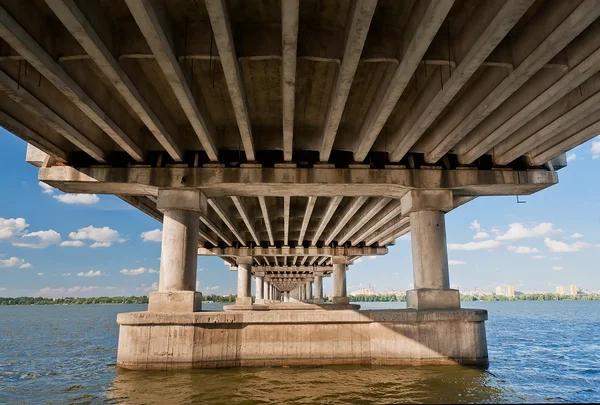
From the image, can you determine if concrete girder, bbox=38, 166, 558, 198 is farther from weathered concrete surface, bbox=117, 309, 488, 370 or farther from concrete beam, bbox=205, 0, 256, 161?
weathered concrete surface, bbox=117, 309, 488, 370

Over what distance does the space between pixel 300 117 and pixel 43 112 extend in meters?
7.21

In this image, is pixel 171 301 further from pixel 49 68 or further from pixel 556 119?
pixel 556 119

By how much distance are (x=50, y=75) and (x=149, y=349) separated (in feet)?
27.0

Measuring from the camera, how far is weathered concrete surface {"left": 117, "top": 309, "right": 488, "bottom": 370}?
42.6ft

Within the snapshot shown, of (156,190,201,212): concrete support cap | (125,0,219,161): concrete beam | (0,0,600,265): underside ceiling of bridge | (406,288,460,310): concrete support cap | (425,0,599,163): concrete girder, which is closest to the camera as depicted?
(125,0,219,161): concrete beam

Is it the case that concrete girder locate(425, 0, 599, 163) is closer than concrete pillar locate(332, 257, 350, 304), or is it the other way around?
concrete girder locate(425, 0, 599, 163)

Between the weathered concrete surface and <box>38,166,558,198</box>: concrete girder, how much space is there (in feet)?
14.8

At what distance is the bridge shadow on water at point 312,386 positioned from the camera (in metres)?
9.14

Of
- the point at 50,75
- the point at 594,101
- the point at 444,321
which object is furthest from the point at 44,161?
the point at 594,101

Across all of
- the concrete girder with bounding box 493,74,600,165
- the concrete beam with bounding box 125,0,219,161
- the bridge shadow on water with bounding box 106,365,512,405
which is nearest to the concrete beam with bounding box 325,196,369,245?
the concrete girder with bounding box 493,74,600,165

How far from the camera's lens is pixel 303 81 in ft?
37.2

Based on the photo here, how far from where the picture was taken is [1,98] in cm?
1055

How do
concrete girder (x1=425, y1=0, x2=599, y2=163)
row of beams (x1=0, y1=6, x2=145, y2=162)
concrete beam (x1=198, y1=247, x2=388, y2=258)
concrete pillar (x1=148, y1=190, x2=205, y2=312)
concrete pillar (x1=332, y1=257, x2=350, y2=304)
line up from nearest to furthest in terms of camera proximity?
row of beams (x1=0, y1=6, x2=145, y2=162) < concrete girder (x1=425, y1=0, x2=599, y2=163) < concrete pillar (x1=148, y1=190, x2=205, y2=312) < concrete beam (x1=198, y1=247, x2=388, y2=258) < concrete pillar (x1=332, y1=257, x2=350, y2=304)

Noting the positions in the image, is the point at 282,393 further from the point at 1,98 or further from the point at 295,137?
the point at 1,98
